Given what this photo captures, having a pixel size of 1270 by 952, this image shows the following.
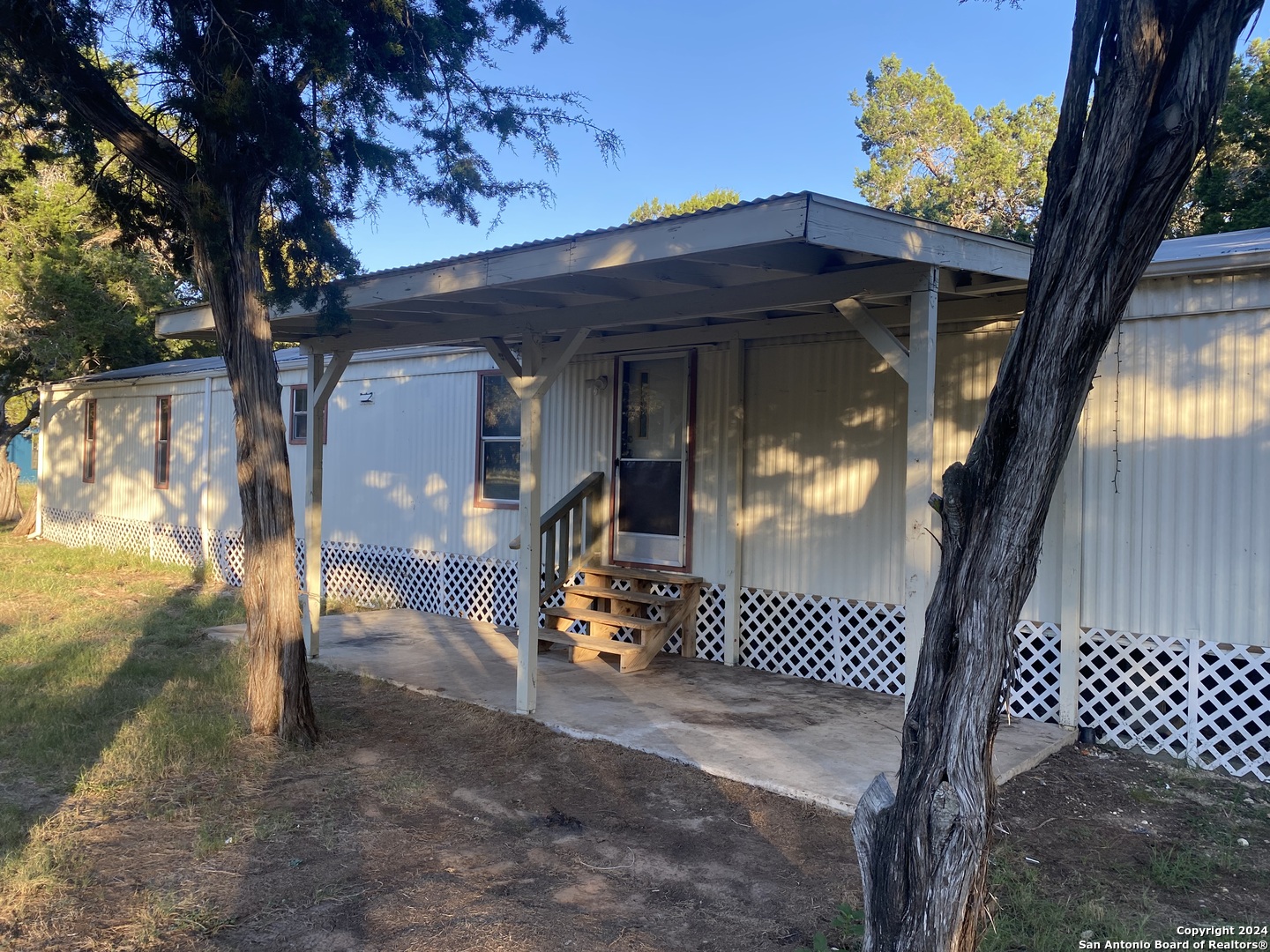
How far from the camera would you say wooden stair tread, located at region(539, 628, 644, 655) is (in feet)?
24.5

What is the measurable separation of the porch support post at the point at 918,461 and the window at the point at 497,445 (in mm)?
5844

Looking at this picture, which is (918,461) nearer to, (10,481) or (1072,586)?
(1072,586)

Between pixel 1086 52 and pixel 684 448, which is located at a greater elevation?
pixel 1086 52

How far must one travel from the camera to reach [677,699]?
6570mm

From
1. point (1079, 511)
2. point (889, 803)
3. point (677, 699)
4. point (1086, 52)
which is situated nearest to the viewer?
point (1086, 52)

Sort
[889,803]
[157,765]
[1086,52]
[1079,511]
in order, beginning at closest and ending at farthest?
1. [1086,52]
2. [889,803]
3. [157,765]
4. [1079,511]

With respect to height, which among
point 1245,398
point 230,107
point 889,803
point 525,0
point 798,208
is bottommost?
point 889,803

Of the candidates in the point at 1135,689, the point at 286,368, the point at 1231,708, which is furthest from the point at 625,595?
the point at 286,368

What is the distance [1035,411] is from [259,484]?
14.8 ft

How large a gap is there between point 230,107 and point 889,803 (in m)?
5.06

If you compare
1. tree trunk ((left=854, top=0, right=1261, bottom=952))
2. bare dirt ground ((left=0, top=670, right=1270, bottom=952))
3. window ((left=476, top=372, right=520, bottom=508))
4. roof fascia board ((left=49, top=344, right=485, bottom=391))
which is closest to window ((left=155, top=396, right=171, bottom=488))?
roof fascia board ((left=49, top=344, right=485, bottom=391))

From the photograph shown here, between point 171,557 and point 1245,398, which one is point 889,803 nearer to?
point 1245,398

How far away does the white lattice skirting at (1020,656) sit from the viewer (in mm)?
5332

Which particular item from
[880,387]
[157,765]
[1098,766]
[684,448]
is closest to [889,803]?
[1098,766]
